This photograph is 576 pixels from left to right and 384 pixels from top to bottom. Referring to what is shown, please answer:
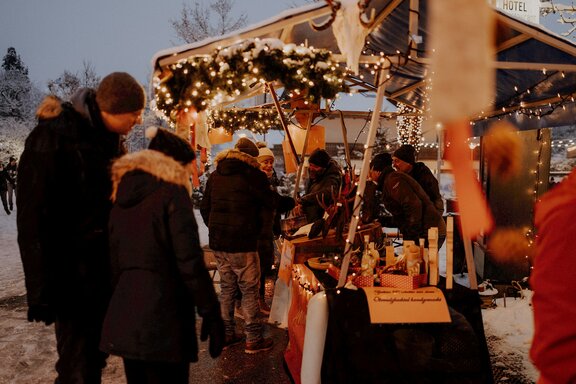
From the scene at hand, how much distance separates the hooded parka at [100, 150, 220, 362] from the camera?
8.82ft

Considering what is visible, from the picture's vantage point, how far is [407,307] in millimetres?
3492

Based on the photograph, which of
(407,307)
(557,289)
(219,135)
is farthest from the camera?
(219,135)

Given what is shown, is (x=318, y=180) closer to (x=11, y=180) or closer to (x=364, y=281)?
(x=364, y=281)

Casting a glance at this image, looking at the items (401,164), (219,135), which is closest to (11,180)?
(219,135)

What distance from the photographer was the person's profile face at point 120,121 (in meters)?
3.15

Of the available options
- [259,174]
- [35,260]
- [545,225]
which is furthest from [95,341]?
[545,225]

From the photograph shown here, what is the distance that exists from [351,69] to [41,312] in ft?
9.31

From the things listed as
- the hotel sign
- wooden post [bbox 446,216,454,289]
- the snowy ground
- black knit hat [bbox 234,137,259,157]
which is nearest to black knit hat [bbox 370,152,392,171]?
black knit hat [bbox 234,137,259,157]

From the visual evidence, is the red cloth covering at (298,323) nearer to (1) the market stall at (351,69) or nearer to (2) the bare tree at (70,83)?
(1) the market stall at (351,69)

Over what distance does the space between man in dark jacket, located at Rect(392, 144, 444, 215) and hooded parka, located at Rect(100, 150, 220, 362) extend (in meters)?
4.36

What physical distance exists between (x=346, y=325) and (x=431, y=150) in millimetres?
27020

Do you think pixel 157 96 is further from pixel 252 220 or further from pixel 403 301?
pixel 403 301

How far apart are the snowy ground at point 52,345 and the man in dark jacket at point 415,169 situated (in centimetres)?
176

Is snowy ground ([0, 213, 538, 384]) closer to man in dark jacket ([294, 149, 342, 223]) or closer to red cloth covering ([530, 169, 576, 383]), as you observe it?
man in dark jacket ([294, 149, 342, 223])
